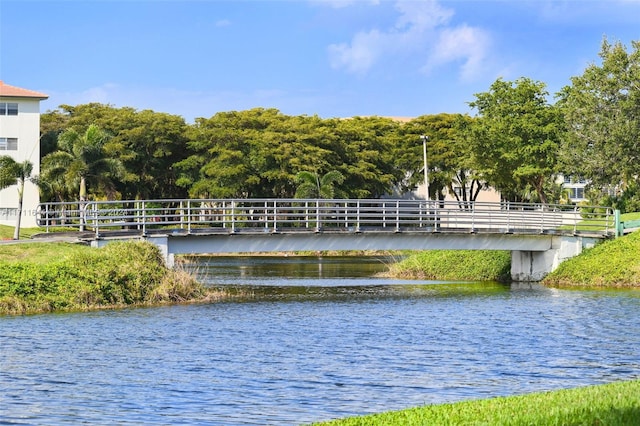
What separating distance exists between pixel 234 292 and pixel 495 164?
41.6 metres

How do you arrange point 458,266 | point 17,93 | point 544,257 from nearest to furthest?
point 544,257 → point 458,266 → point 17,93

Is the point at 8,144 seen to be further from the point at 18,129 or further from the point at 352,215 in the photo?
the point at 352,215

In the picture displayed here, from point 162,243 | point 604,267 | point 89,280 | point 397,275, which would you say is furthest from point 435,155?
point 89,280

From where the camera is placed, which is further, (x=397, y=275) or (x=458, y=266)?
(x=397, y=275)

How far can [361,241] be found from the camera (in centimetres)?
4422

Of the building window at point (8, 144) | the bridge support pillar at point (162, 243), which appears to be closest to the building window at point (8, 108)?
the building window at point (8, 144)

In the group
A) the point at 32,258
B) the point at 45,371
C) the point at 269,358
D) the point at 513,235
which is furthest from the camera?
the point at 513,235

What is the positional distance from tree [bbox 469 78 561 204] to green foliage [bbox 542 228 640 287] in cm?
2705

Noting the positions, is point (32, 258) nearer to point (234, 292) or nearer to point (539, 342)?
point (234, 292)

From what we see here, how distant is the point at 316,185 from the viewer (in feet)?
265

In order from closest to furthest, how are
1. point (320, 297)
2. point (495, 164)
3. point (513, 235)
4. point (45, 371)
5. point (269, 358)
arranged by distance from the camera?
point (45, 371) → point (269, 358) → point (320, 297) → point (513, 235) → point (495, 164)

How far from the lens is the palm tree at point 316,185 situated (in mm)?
78688

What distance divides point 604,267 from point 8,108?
4776 cm

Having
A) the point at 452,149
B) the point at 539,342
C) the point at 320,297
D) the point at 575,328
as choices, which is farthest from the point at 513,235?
the point at 452,149
